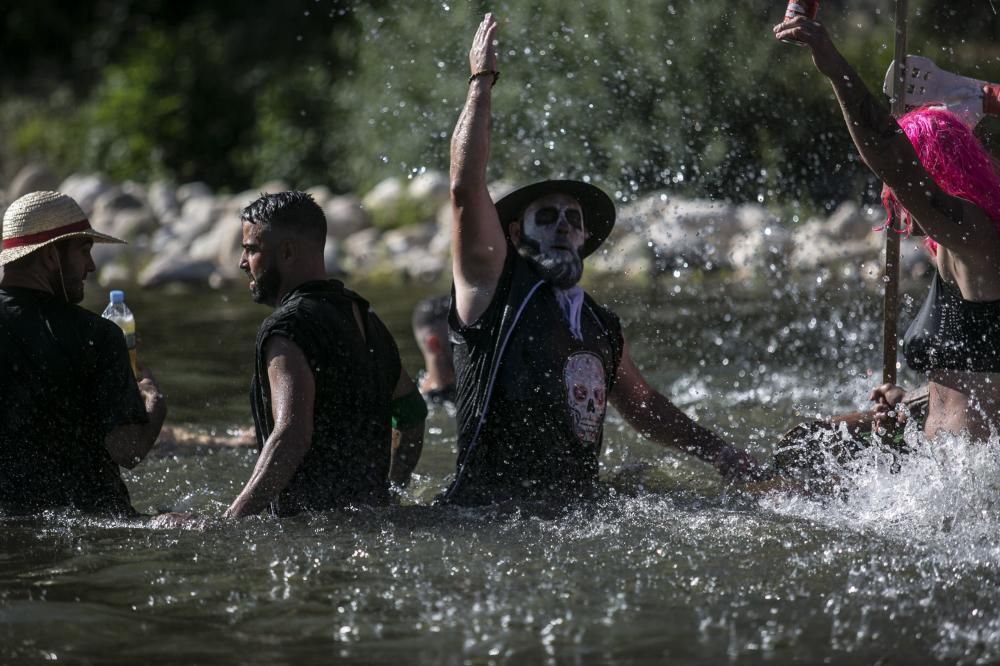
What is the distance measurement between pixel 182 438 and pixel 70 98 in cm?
1741

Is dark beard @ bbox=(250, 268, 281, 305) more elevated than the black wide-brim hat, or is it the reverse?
the black wide-brim hat

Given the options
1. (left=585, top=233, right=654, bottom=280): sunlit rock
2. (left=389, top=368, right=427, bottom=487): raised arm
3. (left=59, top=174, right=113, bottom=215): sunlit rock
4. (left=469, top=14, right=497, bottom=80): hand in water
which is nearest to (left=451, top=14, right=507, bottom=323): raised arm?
(left=469, top=14, right=497, bottom=80): hand in water

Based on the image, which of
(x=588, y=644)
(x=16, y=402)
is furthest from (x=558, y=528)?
(x=16, y=402)

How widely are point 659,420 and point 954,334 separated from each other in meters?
1.33

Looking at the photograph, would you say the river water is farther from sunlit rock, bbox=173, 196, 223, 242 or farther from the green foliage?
sunlit rock, bbox=173, 196, 223, 242

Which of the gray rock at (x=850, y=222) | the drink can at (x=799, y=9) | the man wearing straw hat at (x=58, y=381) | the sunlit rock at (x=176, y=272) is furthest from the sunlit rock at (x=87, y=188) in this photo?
the drink can at (x=799, y=9)

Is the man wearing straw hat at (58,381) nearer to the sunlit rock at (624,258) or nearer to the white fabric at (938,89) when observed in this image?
the white fabric at (938,89)

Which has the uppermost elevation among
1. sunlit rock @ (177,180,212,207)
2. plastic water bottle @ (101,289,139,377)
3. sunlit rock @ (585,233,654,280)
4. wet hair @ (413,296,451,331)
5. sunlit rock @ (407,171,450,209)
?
sunlit rock @ (177,180,212,207)

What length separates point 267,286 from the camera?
5.41 meters

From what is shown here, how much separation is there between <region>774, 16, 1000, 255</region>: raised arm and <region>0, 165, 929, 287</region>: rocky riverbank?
23.6ft

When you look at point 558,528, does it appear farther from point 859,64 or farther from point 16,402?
point 859,64

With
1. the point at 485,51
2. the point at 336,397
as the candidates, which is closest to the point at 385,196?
the point at 485,51

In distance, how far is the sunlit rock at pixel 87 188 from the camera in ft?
63.8

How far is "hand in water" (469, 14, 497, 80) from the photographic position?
529cm
